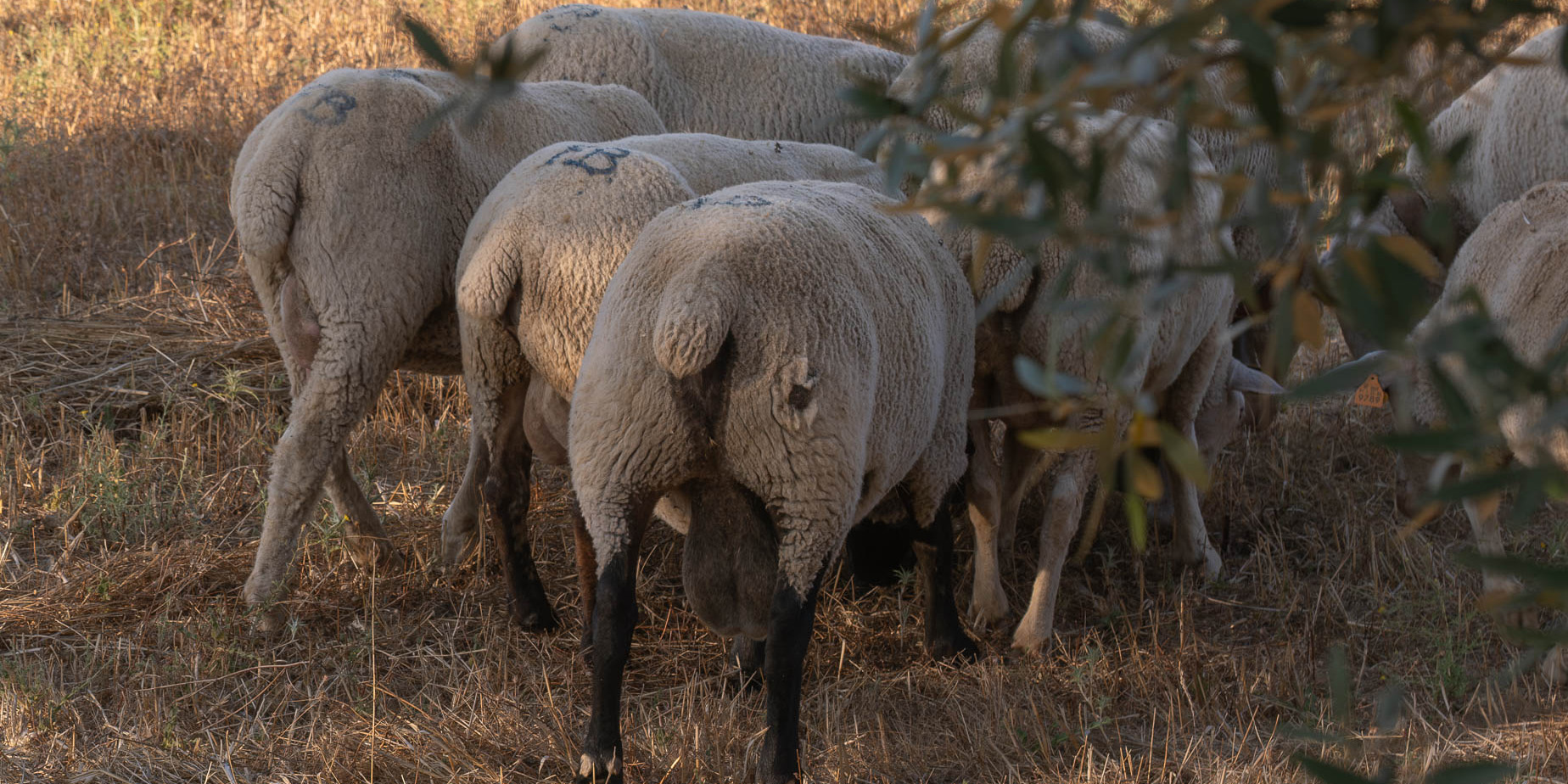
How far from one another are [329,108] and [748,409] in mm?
1970

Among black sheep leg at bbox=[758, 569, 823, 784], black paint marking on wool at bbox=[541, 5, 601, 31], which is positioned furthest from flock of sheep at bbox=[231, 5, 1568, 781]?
black paint marking on wool at bbox=[541, 5, 601, 31]

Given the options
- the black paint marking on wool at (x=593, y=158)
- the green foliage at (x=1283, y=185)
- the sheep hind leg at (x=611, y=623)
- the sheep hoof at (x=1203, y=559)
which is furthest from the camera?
the sheep hoof at (x=1203, y=559)

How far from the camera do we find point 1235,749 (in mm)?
3354

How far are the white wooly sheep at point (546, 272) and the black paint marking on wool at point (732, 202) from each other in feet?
0.95

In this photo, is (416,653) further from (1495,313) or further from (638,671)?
(1495,313)

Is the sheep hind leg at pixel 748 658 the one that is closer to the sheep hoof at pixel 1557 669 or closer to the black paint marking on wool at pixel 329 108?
the black paint marking on wool at pixel 329 108

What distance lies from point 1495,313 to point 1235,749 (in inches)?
62.3

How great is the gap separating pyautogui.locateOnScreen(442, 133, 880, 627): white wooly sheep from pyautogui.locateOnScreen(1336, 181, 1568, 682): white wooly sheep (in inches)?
77.1

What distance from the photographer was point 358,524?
4.72 m

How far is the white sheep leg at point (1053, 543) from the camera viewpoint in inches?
164

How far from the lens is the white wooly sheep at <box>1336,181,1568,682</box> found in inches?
143

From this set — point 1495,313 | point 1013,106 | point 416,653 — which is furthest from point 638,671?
point 1013,106

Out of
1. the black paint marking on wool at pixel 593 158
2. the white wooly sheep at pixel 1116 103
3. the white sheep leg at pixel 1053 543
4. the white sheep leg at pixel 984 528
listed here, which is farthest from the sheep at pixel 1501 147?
the black paint marking on wool at pixel 593 158

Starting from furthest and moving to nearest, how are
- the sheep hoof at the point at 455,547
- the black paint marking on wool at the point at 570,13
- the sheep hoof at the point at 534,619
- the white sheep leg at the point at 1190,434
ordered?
the black paint marking on wool at the point at 570,13, the white sheep leg at the point at 1190,434, the sheep hoof at the point at 455,547, the sheep hoof at the point at 534,619
